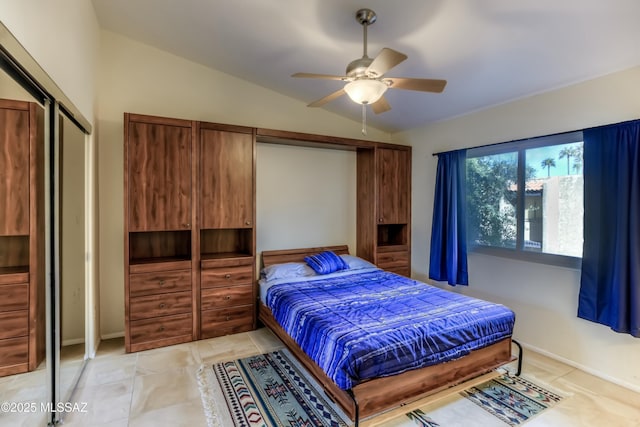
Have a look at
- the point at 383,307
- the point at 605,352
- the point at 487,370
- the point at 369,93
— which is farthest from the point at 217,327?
the point at 605,352

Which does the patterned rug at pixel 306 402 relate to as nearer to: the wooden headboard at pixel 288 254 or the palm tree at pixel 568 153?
the wooden headboard at pixel 288 254

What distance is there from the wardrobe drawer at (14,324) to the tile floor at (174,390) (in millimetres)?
195

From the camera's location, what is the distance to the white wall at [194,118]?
326cm

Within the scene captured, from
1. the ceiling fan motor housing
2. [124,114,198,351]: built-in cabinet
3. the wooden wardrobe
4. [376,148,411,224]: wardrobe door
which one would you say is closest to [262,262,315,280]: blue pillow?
the wooden wardrobe

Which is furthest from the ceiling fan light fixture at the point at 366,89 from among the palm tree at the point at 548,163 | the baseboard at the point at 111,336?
the baseboard at the point at 111,336

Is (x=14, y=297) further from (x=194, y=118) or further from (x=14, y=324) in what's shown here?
(x=194, y=118)

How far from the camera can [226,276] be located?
3.35 metres

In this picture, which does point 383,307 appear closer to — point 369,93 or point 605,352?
point 369,93

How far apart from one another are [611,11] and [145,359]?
4.41 meters

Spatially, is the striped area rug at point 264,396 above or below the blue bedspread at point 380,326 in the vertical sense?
below

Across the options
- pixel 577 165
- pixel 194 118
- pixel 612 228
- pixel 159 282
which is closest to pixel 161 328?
pixel 159 282

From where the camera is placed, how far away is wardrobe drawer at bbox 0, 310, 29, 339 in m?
1.38

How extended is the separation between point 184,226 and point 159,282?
594mm

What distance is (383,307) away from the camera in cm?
260
